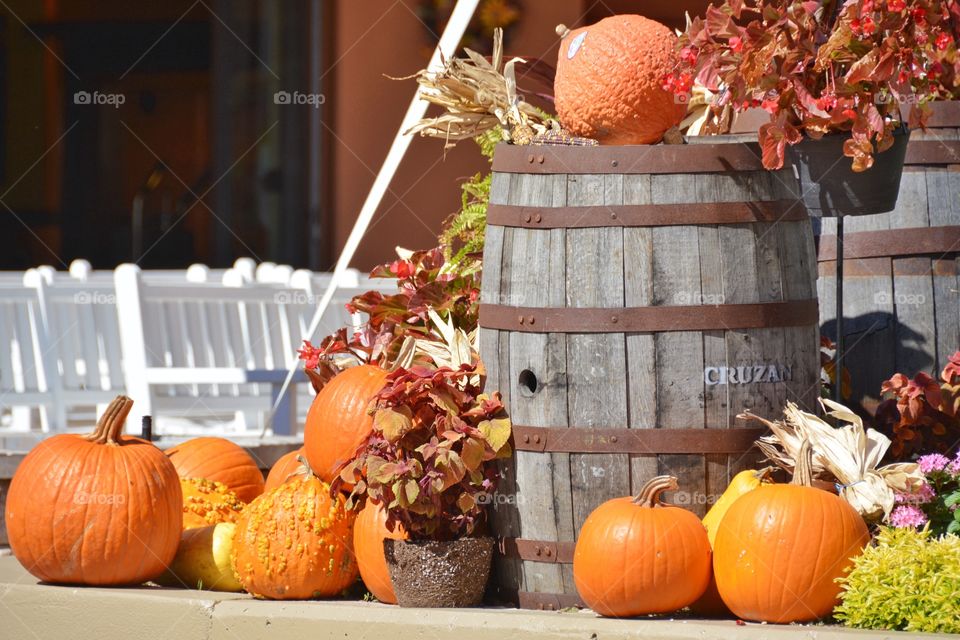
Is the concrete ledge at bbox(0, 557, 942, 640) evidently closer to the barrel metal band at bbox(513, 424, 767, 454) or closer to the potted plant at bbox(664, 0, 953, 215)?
the barrel metal band at bbox(513, 424, 767, 454)

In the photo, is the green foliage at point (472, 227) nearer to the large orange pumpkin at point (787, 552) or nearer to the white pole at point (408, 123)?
the white pole at point (408, 123)

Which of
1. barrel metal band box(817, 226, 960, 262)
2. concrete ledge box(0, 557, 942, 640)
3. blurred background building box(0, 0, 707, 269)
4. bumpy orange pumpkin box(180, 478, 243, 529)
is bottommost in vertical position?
concrete ledge box(0, 557, 942, 640)

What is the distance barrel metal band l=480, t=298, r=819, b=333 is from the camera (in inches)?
112

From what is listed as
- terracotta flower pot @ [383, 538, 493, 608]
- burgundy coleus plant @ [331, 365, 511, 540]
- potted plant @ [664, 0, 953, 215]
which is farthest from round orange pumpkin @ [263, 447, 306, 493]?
potted plant @ [664, 0, 953, 215]

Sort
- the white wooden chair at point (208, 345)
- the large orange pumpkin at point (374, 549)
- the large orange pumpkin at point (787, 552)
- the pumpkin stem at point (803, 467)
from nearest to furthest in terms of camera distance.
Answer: the large orange pumpkin at point (787, 552) < the pumpkin stem at point (803, 467) < the large orange pumpkin at point (374, 549) < the white wooden chair at point (208, 345)

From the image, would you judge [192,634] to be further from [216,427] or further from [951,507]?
[216,427]

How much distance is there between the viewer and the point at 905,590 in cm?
258

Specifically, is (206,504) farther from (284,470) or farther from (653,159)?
(653,159)

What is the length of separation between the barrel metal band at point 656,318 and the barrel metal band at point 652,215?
17 centimetres

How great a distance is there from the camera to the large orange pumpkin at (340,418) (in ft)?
10.6

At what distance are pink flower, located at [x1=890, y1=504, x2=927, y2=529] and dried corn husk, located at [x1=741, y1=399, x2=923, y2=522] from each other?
0.02m

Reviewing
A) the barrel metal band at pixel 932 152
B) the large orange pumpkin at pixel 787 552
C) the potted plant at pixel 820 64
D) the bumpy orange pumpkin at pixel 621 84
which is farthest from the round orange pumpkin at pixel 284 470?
the barrel metal band at pixel 932 152

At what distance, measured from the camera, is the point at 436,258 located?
11.5 ft

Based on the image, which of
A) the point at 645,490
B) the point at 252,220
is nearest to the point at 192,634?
the point at 645,490
